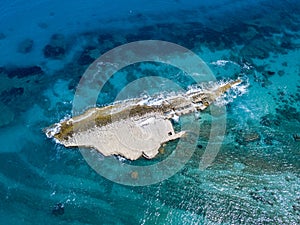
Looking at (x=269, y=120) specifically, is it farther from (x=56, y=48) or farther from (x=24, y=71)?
(x=24, y=71)

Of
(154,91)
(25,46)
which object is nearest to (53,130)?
(154,91)

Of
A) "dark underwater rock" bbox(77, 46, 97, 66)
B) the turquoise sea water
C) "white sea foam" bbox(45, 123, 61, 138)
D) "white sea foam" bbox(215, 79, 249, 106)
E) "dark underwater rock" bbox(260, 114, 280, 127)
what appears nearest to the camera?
the turquoise sea water

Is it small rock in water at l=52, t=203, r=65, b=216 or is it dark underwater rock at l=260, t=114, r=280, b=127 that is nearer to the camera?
small rock in water at l=52, t=203, r=65, b=216

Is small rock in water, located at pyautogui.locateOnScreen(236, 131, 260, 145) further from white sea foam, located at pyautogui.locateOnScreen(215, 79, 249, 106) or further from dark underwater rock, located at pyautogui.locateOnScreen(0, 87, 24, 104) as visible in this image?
dark underwater rock, located at pyautogui.locateOnScreen(0, 87, 24, 104)

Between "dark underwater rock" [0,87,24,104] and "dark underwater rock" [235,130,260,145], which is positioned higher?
→ "dark underwater rock" [0,87,24,104]

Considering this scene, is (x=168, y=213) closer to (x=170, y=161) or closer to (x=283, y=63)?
(x=170, y=161)

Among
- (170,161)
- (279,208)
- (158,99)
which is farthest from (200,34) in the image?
(279,208)

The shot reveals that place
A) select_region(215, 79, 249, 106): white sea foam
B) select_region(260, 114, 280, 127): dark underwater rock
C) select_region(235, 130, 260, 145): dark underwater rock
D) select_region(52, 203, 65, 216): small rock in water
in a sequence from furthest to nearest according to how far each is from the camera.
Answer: select_region(215, 79, 249, 106): white sea foam < select_region(260, 114, 280, 127): dark underwater rock < select_region(235, 130, 260, 145): dark underwater rock < select_region(52, 203, 65, 216): small rock in water

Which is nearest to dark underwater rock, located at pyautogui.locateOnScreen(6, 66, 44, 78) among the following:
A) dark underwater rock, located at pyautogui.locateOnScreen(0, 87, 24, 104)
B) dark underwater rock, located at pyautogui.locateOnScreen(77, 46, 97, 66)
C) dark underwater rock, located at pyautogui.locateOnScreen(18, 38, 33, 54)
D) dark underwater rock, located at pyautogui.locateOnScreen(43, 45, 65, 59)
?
dark underwater rock, located at pyautogui.locateOnScreen(0, 87, 24, 104)
